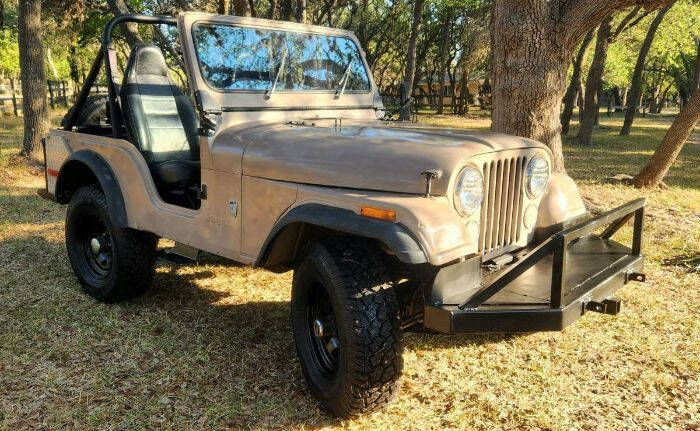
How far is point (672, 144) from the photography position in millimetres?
8148

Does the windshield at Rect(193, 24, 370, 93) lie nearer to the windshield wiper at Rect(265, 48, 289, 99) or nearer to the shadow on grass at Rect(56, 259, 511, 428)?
the windshield wiper at Rect(265, 48, 289, 99)

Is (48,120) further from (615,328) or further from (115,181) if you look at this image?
(615,328)

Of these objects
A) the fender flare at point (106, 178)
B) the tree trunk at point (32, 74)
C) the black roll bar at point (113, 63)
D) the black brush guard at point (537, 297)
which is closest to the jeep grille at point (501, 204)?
the black brush guard at point (537, 297)

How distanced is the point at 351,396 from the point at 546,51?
4.12 m

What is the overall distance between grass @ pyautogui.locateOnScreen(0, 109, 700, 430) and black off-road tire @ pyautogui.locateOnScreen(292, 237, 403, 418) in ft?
0.71

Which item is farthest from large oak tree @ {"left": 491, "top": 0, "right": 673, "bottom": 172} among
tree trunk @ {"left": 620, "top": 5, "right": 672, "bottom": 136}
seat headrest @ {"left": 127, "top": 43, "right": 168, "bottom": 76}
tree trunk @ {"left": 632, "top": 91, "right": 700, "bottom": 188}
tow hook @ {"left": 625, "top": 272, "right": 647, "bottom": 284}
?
tree trunk @ {"left": 620, "top": 5, "right": 672, "bottom": 136}

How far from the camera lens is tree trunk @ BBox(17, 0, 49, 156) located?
9.77 metres

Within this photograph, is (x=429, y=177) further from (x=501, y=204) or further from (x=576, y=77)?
(x=576, y=77)

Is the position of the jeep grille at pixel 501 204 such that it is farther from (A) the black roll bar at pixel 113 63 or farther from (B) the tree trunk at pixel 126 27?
(B) the tree trunk at pixel 126 27

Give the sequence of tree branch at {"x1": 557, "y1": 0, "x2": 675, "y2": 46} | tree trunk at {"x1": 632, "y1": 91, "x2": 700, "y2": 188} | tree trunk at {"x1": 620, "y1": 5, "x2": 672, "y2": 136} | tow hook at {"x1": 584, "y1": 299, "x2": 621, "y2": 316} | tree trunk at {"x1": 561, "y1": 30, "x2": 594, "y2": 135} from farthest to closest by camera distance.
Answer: tree trunk at {"x1": 620, "y1": 5, "x2": 672, "y2": 136}, tree trunk at {"x1": 561, "y1": 30, "x2": 594, "y2": 135}, tree trunk at {"x1": 632, "y1": 91, "x2": 700, "y2": 188}, tree branch at {"x1": 557, "y1": 0, "x2": 675, "y2": 46}, tow hook at {"x1": 584, "y1": 299, "x2": 621, "y2": 316}

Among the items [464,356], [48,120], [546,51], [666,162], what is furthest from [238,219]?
[48,120]

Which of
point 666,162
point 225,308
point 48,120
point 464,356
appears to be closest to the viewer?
point 464,356

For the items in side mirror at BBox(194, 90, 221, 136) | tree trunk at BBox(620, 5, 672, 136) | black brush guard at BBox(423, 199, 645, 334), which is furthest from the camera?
tree trunk at BBox(620, 5, 672, 136)

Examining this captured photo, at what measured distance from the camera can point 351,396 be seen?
264cm
